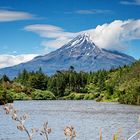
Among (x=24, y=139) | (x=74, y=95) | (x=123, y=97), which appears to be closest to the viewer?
(x=24, y=139)

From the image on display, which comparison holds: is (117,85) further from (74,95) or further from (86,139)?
(86,139)

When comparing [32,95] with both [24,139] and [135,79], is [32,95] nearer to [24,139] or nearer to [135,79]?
[135,79]

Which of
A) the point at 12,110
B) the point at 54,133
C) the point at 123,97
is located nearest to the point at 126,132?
the point at 54,133

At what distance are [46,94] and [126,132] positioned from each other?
135763 mm

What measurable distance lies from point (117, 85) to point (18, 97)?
1305 inches

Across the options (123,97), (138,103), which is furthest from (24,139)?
(123,97)

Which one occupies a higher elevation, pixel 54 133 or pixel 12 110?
pixel 12 110

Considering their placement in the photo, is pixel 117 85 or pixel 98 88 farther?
pixel 98 88

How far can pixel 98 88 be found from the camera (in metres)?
200

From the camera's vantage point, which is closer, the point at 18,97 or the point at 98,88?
the point at 18,97

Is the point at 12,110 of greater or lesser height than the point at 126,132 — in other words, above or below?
above

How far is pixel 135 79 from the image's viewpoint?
5778 inches

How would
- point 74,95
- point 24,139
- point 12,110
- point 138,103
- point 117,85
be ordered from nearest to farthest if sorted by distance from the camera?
point 12,110, point 24,139, point 138,103, point 117,85, point 74,95

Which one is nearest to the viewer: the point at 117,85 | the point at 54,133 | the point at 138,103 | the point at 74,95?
the point at 54,133
